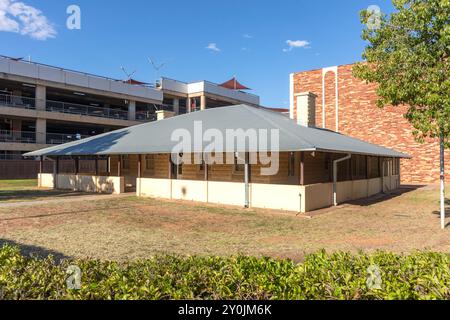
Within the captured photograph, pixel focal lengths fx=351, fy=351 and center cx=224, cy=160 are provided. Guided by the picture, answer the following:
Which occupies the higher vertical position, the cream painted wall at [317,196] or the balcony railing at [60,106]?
the balcony railing at [60,106]

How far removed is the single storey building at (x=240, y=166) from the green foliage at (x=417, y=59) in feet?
12.8

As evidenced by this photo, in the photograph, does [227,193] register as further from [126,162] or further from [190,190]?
[126,162]

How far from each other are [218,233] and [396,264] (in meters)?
6.89

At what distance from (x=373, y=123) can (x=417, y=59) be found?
2589 centimetres

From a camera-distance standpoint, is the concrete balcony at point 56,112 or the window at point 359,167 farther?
the concrete balcony at point 56,112

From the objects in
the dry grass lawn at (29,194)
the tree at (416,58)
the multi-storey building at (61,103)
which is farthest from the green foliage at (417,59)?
the multi-storey building at (61,103)

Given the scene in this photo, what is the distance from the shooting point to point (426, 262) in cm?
445

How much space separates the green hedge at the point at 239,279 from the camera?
12.2 feet

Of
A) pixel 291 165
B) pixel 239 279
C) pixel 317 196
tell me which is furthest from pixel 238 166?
pixel 239 279

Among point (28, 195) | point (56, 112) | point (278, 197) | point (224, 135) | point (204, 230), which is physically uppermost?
point (56, 112)

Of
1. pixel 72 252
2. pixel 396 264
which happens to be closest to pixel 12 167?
pixel 72 252

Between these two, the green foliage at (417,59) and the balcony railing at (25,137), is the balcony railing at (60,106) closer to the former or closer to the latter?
the balcony railing at (25,137)

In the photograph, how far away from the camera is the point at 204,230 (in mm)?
11508
